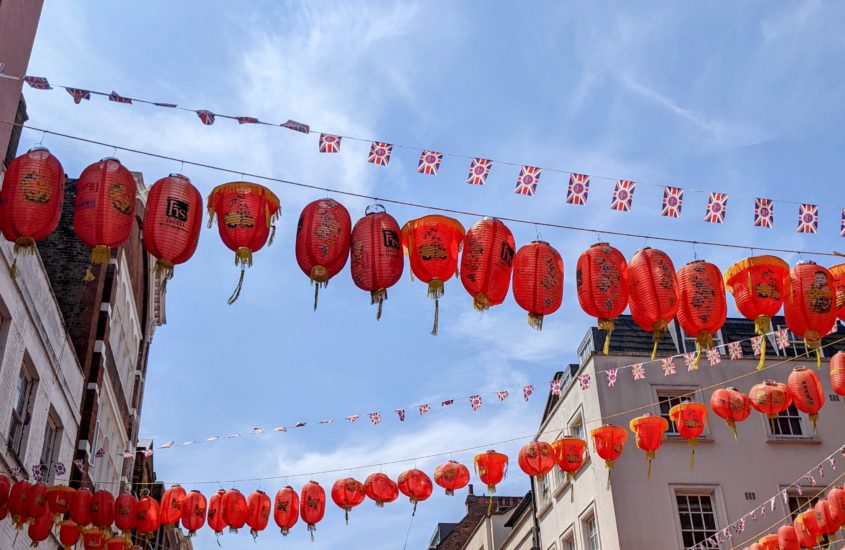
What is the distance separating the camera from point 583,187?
1230 cm

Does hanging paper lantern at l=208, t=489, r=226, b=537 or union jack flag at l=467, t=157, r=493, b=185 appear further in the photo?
hanging paper lantern at l=208, t=489, r=226, b=537

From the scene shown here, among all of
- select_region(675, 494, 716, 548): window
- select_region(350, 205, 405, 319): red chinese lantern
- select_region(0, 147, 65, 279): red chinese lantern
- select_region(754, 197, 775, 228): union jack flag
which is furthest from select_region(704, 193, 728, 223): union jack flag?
select_region(675, 494, 716, 548): window

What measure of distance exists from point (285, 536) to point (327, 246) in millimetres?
9678

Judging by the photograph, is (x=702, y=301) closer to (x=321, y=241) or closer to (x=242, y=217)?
(x=321, y=241)

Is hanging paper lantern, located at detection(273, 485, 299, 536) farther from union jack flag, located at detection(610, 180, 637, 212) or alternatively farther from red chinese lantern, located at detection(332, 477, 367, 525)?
union jack flag, located at detection(610, 180, 637, 212)

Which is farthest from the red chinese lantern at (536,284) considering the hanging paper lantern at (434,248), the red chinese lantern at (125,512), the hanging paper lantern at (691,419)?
the red chinese lantern at (125,512)

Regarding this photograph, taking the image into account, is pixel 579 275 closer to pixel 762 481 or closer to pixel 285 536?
pixel 285 536

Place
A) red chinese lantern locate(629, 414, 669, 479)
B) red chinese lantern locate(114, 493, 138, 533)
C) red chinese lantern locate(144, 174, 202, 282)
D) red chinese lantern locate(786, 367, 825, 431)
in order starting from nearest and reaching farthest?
red chinese lantern locate(144, 174, 202, 282) < red chinese lantern locate(786, 367, 825, 431) < red chinese lantern locate(114, 493, 138, 533) < red chinese lantern locate(629, 414, 669, 479)

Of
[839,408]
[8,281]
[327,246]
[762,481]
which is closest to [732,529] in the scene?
[762,481]

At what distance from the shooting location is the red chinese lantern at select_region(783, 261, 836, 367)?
11.8m

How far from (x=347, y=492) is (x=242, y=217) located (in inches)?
366

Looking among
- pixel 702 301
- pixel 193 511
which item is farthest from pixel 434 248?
pixel 193 511

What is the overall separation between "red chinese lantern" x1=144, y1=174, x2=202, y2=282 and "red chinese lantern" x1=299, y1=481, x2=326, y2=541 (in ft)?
28.9

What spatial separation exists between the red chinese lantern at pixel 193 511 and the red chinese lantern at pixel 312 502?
6.83 feet
